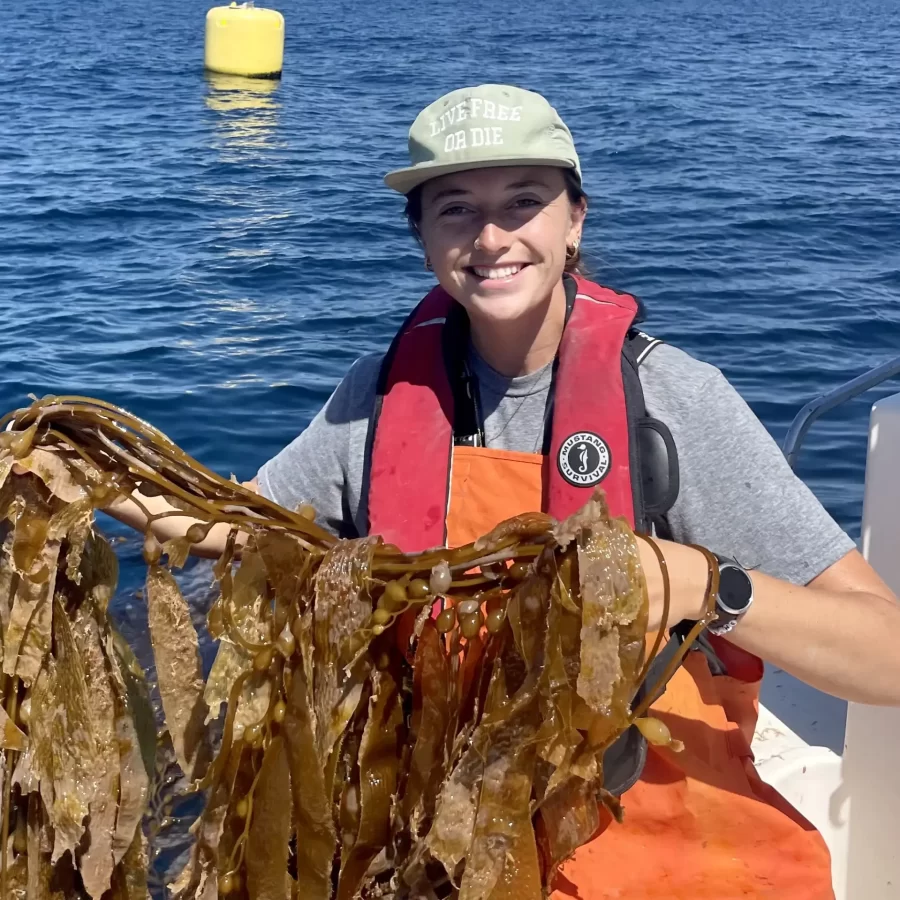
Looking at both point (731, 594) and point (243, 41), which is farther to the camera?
point (243, 41)

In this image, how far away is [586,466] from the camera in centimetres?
221

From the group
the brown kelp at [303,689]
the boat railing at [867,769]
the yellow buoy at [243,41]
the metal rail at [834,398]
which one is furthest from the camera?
the yellow buoy at [243,41]

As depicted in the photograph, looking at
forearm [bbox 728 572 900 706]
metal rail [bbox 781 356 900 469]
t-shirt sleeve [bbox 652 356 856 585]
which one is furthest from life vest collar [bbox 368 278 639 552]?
metal rail [bbox 781 356 900 469]

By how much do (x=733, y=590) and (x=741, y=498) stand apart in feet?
1.25

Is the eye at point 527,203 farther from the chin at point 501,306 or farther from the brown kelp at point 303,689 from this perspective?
the brown kelp at point 303,689

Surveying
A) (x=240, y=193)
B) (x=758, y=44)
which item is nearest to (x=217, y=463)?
(x=240, y=193)

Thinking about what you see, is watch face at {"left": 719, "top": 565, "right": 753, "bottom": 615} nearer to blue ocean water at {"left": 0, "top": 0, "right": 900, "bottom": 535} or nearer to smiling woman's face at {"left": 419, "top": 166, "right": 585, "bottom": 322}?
smiling woman's face at {"left": 419, "top": 166, "right": 585, "bottom": 322}

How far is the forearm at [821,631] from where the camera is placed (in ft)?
6.04

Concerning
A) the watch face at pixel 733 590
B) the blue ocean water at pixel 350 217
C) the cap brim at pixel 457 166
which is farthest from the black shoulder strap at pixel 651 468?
the blue ocean water at pixel 350 217

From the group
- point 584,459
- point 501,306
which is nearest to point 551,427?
point 584,459

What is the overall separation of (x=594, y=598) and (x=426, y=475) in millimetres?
786

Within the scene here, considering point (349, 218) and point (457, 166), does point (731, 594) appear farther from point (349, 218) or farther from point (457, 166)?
point (349, 218)

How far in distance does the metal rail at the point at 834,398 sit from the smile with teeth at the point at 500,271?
1238 millimetres

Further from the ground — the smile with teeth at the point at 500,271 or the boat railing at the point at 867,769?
the smile with teeth at the point at 500,271
